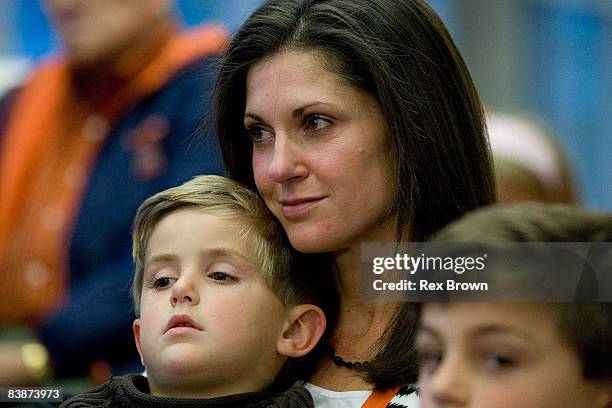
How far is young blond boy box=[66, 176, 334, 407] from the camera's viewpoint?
4.34 ft

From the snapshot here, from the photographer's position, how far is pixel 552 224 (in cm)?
112

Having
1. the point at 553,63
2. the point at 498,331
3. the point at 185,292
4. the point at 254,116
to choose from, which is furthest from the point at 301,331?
the point at 553,63

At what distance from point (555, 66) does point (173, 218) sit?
21.6 inches

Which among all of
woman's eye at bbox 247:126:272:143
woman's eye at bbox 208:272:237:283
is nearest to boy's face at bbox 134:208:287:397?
woman's eye at bbox 208:272:237:283

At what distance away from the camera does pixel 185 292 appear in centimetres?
132

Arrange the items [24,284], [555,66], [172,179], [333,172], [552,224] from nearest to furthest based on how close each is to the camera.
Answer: [552,224]
[333,172]
[555,66]
[172,179]
[24,284]

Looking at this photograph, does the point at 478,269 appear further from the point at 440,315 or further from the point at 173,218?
the point at 173,218

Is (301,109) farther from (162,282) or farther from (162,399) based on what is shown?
(162,399)

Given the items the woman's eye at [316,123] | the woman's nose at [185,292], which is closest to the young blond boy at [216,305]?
the woman's nose at [185,292]

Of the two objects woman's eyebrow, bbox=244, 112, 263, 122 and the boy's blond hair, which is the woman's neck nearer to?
the boy's blond hair

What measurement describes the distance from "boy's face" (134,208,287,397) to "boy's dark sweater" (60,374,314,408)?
0.03 metres

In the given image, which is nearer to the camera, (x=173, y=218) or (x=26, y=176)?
(x=173, y=218)

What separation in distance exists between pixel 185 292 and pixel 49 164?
2.10 feet

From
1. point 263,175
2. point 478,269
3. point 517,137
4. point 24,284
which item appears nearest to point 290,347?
point 263,175
